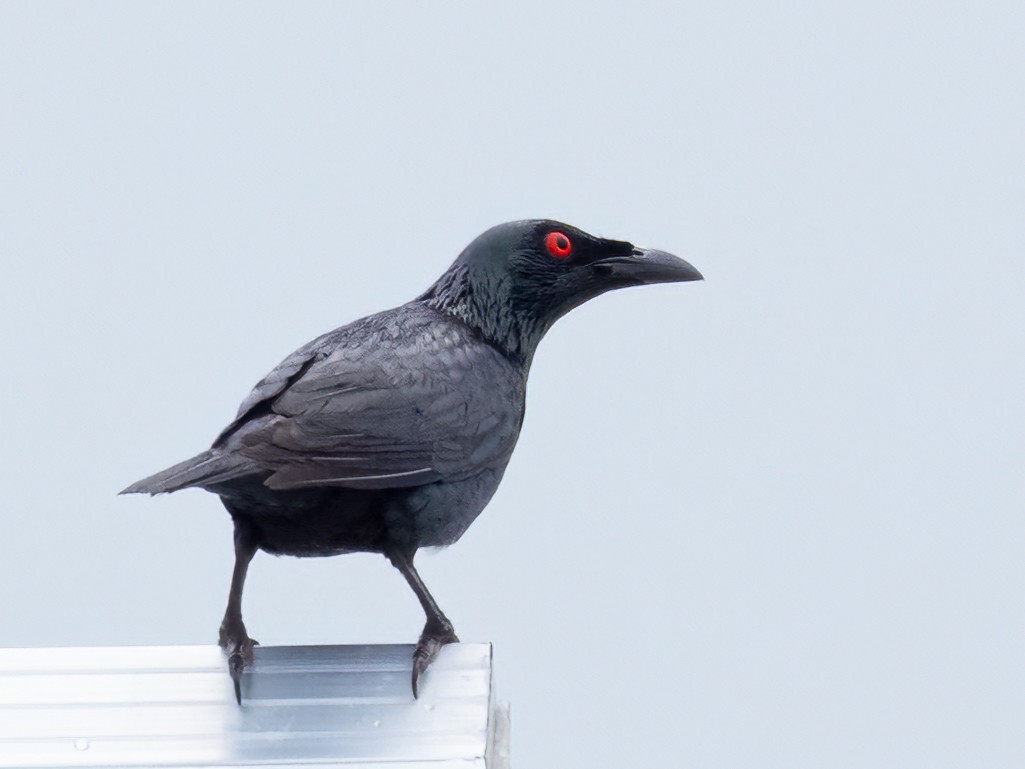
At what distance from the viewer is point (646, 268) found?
4613 millimetres

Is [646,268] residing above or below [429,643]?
above

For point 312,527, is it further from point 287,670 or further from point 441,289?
point 441,289

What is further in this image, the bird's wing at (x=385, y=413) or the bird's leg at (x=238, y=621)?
the bird's leg at (x=238, y=621)

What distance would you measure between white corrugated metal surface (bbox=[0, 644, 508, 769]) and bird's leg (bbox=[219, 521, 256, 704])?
0.03 meters

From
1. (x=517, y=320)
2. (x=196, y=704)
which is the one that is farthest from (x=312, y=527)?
(x=517, y=320)

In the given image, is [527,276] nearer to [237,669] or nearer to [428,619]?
[428,619]

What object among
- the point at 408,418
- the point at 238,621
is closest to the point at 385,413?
the point at 408,418

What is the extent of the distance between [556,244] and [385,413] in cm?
77

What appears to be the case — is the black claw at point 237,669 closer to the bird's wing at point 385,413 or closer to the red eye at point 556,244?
the bird's wing at point 385,413

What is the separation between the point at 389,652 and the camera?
4180mm

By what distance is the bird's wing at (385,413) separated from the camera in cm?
390

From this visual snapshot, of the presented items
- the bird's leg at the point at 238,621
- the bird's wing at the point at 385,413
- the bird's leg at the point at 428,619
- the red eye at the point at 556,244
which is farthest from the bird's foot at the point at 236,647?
the red eye at the point at 556,244

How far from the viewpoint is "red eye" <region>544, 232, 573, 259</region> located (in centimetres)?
454

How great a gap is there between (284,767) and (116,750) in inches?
16.0
